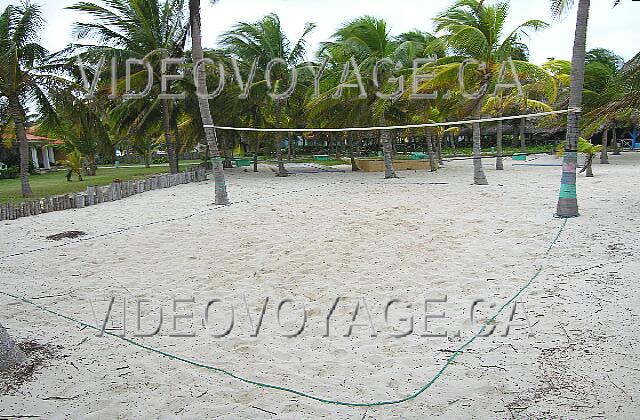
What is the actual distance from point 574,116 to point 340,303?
5.09 m

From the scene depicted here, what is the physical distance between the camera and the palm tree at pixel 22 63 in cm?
1178

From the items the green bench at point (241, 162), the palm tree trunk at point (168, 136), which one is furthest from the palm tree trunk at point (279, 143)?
the green bench at point (241, 162)

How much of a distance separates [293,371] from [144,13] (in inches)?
572

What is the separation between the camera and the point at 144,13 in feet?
49.4

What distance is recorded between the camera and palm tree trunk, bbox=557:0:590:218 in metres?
7.34

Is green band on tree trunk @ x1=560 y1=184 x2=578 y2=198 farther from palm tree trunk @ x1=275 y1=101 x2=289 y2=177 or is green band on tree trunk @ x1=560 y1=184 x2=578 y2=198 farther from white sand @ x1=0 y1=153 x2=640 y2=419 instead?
palm tree trunk @ x1=275 y1=101 x2=289 y2=177

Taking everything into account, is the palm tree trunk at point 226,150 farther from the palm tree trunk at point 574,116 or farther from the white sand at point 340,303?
the palm tree trunk at point 574,116

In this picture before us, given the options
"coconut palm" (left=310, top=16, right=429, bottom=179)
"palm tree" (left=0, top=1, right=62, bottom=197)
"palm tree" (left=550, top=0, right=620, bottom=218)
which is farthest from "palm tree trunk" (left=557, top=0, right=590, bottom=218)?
"palm tree" (left=0, top=1, right=62, bottom=197)

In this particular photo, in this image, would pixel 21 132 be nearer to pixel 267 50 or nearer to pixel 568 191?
pixel 267 50

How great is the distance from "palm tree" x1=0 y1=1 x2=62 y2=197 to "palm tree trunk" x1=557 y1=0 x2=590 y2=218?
36.6ft

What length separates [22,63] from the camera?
1227 cm

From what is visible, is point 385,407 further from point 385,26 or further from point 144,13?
→ point 144,13

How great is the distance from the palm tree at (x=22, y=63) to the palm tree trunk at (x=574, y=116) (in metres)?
11.2

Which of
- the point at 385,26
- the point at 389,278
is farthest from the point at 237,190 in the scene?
the point at 389,278
